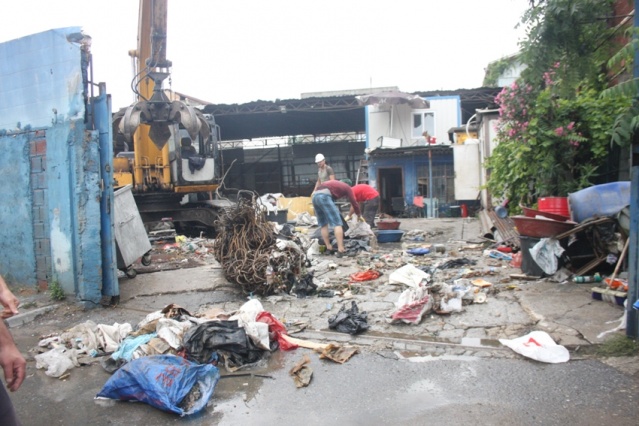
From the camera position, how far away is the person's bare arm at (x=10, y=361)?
1.86 meters

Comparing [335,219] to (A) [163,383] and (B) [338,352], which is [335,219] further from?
(A) [163,383]

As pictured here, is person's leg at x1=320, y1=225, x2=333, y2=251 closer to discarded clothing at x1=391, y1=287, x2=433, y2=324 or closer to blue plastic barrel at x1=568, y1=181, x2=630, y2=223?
discarded clothing at x1=391, y1=287, x2=433, y2=324

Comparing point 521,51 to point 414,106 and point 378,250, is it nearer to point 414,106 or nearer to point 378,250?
point 378,250

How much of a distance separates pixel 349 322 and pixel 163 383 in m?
1.99

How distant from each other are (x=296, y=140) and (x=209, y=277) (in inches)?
864

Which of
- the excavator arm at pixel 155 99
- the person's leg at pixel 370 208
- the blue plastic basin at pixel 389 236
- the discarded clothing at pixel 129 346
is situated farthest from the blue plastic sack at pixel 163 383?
the person's leg at pixel 370 208

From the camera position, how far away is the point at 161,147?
10.2 meters

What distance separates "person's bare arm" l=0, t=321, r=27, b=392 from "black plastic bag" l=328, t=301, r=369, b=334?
3.10m

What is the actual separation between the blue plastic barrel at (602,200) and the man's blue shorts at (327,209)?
380 centimetres

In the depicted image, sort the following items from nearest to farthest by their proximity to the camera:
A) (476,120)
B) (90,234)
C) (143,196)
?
(90,234)
(143,196)
(476,120)

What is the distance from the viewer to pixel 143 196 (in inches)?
456

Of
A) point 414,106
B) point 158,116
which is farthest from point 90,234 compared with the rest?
point 414,106

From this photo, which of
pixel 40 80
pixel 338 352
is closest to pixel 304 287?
pixel 338 352

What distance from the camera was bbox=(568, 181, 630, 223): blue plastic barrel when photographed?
5680 millimetres
